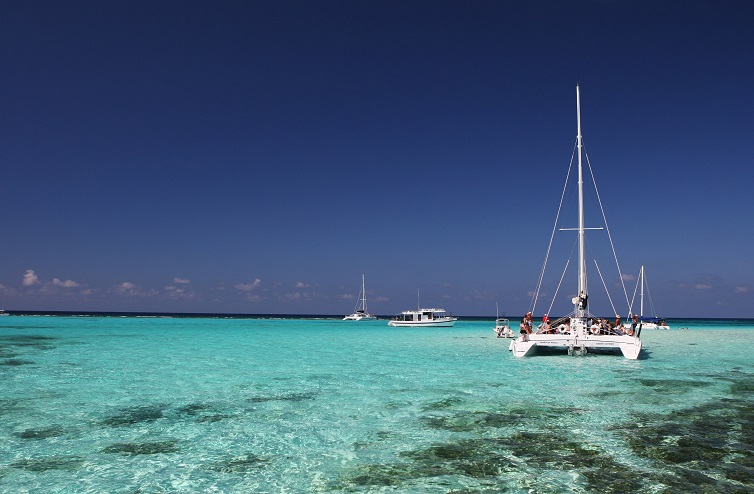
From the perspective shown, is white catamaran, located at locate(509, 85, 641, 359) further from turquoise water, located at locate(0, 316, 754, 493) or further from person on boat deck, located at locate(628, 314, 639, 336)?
turquoise water, located at locate(0, 316, 754, 493)

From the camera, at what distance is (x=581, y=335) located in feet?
98.4

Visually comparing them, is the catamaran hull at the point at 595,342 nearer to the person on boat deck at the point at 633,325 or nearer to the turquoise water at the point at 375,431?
the person on boat deck at the point at 633,325

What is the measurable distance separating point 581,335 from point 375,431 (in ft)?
69.4

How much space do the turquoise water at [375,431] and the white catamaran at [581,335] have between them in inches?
241

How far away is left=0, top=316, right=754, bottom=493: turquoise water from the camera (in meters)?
9.05

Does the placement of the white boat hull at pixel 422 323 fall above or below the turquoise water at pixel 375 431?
below

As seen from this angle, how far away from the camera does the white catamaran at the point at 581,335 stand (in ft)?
97.5

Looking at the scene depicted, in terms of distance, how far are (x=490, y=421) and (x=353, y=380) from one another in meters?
9.24

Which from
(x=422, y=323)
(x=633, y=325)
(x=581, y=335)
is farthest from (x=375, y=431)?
(x=422, y=323)

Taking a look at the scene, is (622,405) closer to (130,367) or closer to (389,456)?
(389,456)

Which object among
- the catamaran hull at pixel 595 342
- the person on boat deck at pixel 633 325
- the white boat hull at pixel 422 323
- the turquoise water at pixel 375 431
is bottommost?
the white boat hull at pixel 422 323

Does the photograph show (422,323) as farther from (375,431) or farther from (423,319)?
(375,431)

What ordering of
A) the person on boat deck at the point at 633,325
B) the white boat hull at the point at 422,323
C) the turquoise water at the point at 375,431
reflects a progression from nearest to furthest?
the turquoise water at the point at 375,431 → the person on boat deck at the point at 633,325 → the white boat hull at the point at 422,323

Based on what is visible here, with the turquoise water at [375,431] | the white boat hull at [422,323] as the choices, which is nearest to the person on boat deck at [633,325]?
the turquoise water at [375,431]
